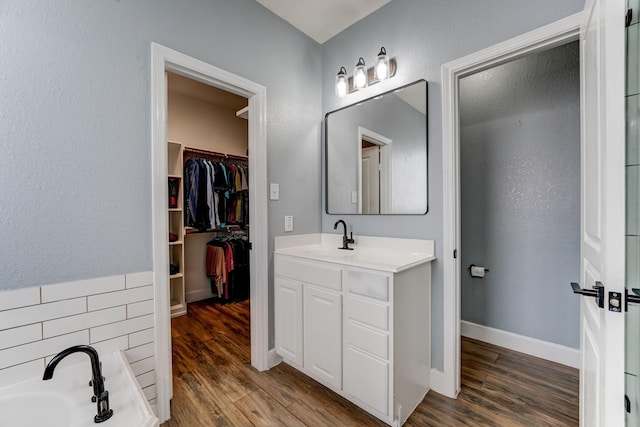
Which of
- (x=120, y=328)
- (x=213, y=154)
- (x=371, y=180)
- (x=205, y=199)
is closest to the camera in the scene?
(x=120, y=328)

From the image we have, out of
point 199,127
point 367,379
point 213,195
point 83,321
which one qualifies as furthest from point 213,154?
point 367,379

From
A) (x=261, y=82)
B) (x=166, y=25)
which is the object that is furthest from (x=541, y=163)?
(x=166, y=25)

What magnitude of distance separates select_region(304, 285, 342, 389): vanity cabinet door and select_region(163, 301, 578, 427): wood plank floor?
0.55 feet

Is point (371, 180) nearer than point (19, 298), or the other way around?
point (19, 298)

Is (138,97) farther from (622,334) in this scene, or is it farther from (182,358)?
→ (622,334)

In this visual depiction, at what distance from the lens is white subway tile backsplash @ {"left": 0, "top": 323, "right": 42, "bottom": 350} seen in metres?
1.13

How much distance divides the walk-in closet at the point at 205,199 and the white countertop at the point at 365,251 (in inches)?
57.8

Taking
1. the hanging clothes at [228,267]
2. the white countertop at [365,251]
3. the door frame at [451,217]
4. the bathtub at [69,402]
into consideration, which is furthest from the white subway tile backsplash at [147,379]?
the hanging clothes at [228,267]

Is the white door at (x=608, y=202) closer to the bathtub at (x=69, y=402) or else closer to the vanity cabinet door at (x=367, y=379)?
the vanity cabinet door at (x=367, y=379)

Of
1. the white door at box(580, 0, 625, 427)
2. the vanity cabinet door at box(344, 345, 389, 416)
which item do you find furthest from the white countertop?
the white door at box(580, 0, 625, 427)

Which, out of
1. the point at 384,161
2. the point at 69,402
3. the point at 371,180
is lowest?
the point at 69,402

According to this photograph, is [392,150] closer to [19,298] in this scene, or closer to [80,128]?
[80,128]

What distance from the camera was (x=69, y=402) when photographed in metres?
1.03

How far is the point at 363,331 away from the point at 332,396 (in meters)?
0.58
